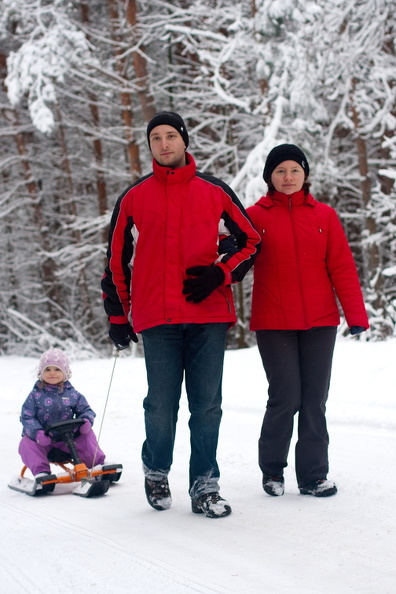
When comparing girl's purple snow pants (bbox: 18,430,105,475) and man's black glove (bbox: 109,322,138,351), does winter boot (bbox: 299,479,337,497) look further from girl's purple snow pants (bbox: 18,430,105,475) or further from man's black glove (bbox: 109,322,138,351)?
girl's purple snow pants (bbox: 18,430,105,475)

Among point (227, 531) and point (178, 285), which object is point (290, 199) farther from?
point (227, 531)

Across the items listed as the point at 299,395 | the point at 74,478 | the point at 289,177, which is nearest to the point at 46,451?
the point at 74,478

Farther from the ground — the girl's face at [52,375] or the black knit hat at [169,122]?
the black knit hat at [169,122]

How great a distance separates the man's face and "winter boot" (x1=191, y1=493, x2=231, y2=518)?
5.29ft

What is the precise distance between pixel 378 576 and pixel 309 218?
1988 millimetres

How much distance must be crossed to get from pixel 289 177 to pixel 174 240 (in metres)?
0.79

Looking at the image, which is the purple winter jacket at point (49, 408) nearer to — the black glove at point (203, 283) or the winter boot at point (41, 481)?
the winter boot at point (41, 481)

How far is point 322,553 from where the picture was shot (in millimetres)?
3064

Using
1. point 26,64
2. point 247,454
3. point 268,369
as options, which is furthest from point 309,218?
point 26,64

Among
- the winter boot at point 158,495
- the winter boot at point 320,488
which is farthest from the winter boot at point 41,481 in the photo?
the winter boot at point 320,488

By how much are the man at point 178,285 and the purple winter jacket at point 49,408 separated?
1157 mm

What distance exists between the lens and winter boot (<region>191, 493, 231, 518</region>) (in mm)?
3713

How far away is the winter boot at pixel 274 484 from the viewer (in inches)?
163

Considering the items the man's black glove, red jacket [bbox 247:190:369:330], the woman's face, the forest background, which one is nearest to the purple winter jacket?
the man's black glove
